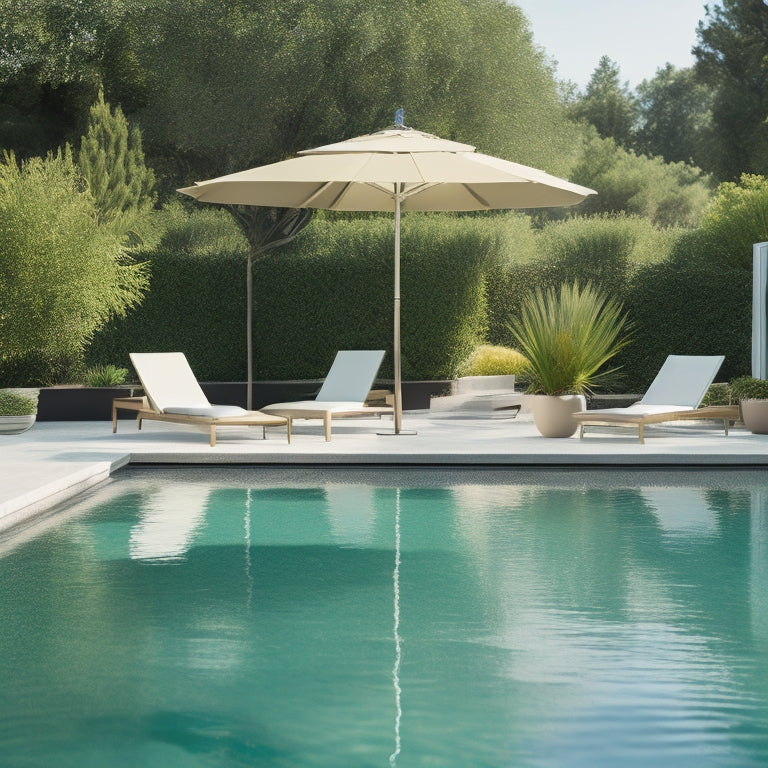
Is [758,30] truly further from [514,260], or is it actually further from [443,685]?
[443,685]

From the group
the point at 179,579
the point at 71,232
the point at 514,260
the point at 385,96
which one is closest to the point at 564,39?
the point at 385,96

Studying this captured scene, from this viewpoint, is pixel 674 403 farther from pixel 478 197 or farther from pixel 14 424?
pixel 14 424

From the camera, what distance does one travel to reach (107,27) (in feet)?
78.8

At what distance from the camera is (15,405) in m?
10.9

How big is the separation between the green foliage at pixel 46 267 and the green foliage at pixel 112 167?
231 inches

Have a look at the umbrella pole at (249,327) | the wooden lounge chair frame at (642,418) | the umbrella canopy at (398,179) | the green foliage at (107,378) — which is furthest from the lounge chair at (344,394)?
the green foliage at (107,378)

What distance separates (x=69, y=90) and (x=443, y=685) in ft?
77.4

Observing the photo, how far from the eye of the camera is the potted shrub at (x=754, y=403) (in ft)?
36.2

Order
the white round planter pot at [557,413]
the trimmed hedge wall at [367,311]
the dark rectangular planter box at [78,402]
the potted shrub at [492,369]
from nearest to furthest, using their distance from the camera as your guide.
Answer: the white round planter pot at [557,413] → the dark rectangular planter box at [78,402] → the trimmed hedge wall at [367,311] → the potted shrub at [492,369]

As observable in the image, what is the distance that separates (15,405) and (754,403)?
7.34m

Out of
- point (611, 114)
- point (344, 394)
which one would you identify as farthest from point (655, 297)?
point (611, 114)

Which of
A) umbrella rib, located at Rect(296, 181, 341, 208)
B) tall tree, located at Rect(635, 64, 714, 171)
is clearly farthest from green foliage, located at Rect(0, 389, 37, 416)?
tall tree, located at Rect(635, 64, 714, 171)

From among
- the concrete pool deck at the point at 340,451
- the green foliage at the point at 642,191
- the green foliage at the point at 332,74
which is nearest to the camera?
the concrete pool deck at the point at 340,451

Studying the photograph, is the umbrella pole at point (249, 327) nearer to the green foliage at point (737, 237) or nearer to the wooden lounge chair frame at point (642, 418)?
the wooden lounge chair frame at point (642, 418)
